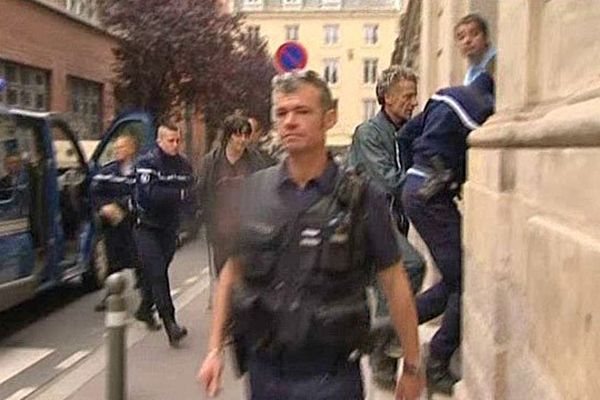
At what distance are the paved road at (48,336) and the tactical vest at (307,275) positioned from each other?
4.79 metres

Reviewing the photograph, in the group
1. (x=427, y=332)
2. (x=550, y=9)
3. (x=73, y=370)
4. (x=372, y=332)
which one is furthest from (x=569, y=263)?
(x=73, y=370)

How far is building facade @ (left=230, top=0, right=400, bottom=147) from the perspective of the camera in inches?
3622

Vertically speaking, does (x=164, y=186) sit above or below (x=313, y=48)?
below

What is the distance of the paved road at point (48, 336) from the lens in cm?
868

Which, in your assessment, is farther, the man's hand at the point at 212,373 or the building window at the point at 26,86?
the building window at the point at 26,86

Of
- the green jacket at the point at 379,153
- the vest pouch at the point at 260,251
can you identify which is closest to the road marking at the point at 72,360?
the green jacket at the point at 379,153

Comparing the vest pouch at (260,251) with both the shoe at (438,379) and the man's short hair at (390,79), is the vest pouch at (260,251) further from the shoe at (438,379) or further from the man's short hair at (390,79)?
the man's short hair at (390,79)

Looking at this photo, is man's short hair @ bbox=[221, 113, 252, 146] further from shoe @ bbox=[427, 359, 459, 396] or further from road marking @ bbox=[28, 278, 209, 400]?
shoe @ bbox=[427, 359, 459, 396]

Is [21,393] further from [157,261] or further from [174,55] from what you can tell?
[174,55]

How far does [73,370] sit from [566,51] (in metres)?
5.52

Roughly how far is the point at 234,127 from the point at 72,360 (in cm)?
237

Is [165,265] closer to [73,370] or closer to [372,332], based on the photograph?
[73,370]

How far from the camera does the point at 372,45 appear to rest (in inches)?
3647

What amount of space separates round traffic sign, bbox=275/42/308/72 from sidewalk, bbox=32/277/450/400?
16.7 feet
